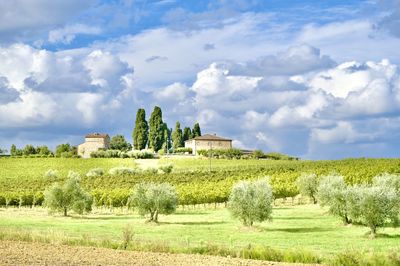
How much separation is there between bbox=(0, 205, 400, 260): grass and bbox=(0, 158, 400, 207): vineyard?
15.9 metres

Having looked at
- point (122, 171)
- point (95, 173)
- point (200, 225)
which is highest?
point (122, 171)

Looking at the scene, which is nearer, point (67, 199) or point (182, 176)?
point (67, 199)

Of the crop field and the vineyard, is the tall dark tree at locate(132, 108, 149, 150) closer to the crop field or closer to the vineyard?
the vineyard

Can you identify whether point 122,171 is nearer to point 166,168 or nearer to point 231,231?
point 166,168

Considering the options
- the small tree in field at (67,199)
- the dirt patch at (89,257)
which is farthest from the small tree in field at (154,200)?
the dirt patch at (89,257)

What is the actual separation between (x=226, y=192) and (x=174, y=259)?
65.3 meters

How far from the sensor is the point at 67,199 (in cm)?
8544

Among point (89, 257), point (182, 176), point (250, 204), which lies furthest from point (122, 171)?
point (89, 257)

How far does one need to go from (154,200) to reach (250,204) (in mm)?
13512

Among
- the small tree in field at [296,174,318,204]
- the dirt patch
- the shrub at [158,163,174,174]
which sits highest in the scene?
the shrub at [158,163,174,174]

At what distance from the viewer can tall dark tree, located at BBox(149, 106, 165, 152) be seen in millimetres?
189750

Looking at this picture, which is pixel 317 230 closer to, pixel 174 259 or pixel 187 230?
pixel 187 230

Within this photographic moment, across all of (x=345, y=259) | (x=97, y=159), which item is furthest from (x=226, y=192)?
(x=97, y=159)

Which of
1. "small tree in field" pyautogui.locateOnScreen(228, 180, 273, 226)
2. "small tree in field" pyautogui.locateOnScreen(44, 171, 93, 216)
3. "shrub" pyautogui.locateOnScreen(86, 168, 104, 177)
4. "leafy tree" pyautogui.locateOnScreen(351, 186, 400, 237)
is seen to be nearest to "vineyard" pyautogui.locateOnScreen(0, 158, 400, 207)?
"shrub" pyautogui.locateOnScreen(86, 168, 104, 177)
